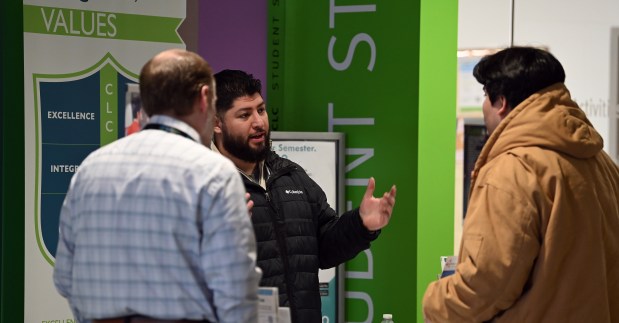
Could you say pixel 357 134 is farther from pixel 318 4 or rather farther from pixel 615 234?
pixel 615 234

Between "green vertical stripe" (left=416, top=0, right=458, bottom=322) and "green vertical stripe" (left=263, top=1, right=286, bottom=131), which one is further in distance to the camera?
"green vertical stripe" (left=263, top=1, right=286, bottom=131)

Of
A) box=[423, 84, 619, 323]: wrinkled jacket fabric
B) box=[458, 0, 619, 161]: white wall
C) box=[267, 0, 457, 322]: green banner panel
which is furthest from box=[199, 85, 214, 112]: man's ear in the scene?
box=[458, 0, 619, 161]: white wall

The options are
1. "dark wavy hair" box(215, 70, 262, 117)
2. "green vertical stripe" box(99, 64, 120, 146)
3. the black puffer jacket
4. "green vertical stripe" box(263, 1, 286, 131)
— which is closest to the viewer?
the black puffer jacket

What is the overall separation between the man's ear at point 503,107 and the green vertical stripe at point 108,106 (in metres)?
2.02

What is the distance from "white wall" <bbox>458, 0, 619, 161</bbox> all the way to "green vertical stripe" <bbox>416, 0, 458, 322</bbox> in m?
2.05

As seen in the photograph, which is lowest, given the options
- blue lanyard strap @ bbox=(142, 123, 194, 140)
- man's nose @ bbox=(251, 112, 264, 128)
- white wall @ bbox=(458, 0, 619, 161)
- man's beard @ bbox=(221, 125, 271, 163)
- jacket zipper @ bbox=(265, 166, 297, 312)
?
jacket zipper @ bbox=(265, 166, 297, 312)

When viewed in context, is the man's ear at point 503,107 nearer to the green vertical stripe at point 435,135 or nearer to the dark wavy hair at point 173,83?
the dark wavy hair at point 173,83

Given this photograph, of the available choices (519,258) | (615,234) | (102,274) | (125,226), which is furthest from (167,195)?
(615,234)

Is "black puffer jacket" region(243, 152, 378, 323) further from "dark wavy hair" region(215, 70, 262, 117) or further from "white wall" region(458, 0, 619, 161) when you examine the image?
"white wall" region(458, 0, 619, 161)

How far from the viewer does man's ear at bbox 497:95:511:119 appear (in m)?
2.98

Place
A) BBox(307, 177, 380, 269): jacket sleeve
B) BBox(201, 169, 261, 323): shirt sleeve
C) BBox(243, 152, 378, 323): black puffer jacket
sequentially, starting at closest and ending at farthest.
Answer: BBox(201, 169, 261, 323): shirt sleeve, BBox(243, 152, 378, 323): black puffer jacket, BBox(307, 177, 380, 269): jacket sleeve

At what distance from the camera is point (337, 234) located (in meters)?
3.57

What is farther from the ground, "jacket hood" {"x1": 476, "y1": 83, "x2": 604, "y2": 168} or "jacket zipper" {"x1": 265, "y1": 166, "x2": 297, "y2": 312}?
"jacket hood" {"x1": 476, "y1": 83, "x2": 604, "y2": 168}

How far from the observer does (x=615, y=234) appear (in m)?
2.91
